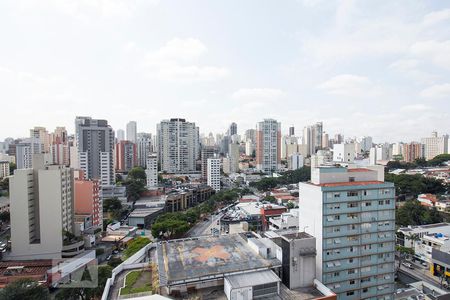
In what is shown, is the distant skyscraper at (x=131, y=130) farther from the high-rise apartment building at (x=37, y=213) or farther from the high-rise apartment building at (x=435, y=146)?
the high-rise apartment building at (x=435, y=146)

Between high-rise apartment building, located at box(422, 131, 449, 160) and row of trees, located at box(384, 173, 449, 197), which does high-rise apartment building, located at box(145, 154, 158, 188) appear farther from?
high-rise apartment building, located at box(422, 131, 449, 160)

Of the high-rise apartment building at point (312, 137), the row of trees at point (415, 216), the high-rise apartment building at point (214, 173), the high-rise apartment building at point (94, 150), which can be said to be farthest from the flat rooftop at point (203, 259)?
the high-rise apartment building at point (312, 137)

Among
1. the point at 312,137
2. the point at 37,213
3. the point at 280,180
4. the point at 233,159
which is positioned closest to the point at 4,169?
the point at 37,213

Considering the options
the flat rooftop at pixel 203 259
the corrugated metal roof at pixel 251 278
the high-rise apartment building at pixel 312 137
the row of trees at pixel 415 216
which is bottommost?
the row of trees at pixel 415 216

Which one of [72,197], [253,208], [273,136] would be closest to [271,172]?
[273,136]

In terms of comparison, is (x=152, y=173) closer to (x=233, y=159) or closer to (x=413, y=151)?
(x=233, y=159)

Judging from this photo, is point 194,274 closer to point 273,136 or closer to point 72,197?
point 72,197

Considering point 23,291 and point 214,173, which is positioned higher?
point 214,173
